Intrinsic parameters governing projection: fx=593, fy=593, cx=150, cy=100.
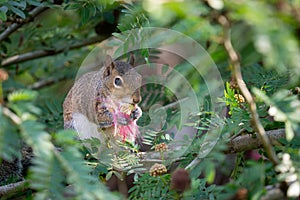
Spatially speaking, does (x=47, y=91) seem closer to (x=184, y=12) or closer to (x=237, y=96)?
(x=237, y=96)

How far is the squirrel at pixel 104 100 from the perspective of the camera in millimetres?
1680

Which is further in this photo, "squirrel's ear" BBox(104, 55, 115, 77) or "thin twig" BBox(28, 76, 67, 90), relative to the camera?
"thin twig" BBox(28, 76, 67, 90)

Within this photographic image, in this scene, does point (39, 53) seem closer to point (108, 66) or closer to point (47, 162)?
point (108, 66)

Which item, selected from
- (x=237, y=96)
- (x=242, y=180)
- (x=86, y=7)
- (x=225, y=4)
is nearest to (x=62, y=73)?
(x=86, y=7)

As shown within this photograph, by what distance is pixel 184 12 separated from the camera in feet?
2.22

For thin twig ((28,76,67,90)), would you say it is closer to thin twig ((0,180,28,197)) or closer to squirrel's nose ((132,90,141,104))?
squirrel's nose ((132,90,141,104))

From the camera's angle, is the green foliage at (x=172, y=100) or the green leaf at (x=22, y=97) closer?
the green foliage at (x=172, y=100)

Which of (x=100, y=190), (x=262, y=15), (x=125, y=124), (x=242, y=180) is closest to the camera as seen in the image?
(x=262, y=15)

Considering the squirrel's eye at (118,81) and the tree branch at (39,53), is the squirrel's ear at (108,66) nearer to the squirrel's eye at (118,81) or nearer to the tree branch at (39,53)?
the squirrel's eye at (118,81)

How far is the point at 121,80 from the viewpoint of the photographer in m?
1.79

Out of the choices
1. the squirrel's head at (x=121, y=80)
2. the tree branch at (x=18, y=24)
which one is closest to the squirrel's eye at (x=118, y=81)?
the squirrel's head at (x=121, y=80)

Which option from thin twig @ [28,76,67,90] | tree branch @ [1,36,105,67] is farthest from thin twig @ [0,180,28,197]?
thin twig @ [28,76,67,90]

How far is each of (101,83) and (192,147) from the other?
75 cm

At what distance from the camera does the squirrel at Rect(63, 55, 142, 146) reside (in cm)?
168
